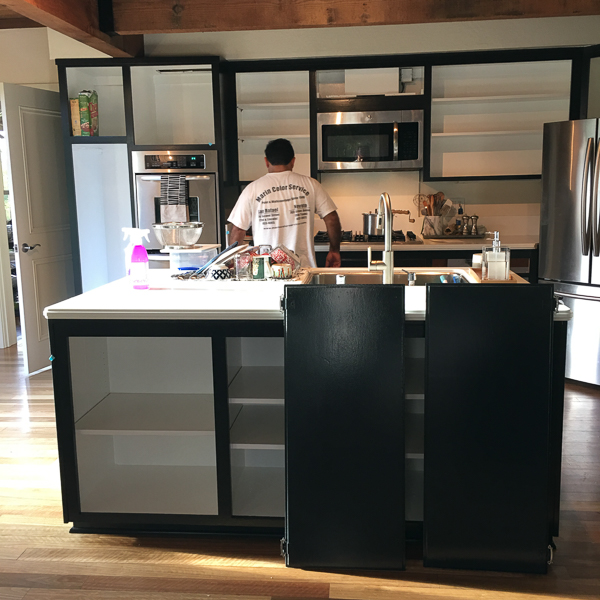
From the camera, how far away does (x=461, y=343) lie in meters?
2.17

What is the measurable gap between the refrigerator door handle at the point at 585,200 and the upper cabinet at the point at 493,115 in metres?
1.06

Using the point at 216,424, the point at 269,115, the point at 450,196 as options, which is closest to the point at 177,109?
the point at 269,115

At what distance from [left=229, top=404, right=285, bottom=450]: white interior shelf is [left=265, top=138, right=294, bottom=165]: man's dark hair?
70.4 inches

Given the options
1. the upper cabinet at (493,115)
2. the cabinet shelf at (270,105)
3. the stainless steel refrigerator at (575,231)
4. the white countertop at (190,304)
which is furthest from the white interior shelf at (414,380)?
the cabinet shelf at (270,105)

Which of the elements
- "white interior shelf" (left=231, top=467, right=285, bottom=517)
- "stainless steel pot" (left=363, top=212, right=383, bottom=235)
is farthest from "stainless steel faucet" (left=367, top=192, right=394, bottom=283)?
"stainless steel pot" (left=363, top=212, right=383, bottom=235)

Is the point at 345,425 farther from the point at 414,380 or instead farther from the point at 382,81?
the point at 382,81

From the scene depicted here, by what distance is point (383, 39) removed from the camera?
503 centimetres

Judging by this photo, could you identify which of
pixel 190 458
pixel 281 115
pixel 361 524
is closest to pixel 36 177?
pixel 281 115

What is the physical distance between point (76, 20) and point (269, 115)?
5.87 feet

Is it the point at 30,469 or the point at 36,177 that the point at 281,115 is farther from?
the point at 30,469

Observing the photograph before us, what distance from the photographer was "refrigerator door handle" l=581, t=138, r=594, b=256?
13.6 ft

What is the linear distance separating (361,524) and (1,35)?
17.2ft

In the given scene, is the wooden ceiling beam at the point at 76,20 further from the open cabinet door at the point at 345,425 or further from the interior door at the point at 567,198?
the interior door at the point at 567,198

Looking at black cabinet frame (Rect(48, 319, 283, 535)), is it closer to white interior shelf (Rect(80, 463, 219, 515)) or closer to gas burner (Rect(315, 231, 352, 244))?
white interior shelf (Rect(80, 463, 219, 515))
